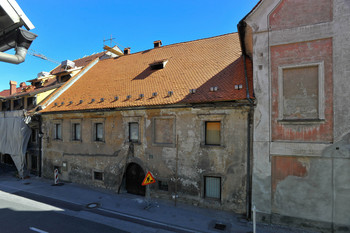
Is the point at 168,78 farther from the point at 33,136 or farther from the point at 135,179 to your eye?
the point at 33,136

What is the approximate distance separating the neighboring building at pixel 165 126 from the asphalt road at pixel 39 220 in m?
3.74

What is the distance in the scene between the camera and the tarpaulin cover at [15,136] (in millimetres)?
17531

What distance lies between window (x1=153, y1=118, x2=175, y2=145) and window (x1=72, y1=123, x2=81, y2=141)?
7021mm

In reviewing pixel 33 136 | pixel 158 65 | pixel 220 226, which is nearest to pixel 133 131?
pixel 158 65

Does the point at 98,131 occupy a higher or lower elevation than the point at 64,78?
lower

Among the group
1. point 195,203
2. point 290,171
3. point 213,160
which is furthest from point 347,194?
point 195,203

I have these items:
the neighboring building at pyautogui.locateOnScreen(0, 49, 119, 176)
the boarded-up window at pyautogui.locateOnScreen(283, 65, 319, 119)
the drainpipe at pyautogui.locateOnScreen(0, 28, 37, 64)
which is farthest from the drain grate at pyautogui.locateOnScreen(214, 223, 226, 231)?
the neighboring building at pyautogui.locateOnScreen(0, 49, 119, 176)

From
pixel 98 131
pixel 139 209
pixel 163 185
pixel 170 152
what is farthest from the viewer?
pixel 98 131

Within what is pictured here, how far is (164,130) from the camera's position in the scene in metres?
11.9

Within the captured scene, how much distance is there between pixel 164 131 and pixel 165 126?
313 mm

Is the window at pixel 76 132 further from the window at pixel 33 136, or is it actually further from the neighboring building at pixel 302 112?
the neighboring building at pixel 302 112

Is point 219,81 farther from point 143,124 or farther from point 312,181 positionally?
point 312,181

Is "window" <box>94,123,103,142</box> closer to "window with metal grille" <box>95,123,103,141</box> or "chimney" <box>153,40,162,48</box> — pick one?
"window with metal grille" <box>95,123,103,141</box>

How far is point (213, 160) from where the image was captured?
34.3ft
